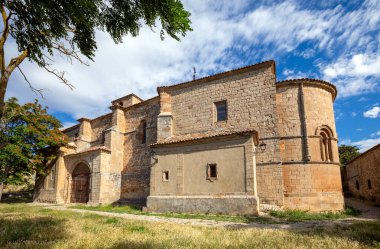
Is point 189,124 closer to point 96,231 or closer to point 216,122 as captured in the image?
point 216,122

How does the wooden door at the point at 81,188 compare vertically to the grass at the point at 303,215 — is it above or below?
above

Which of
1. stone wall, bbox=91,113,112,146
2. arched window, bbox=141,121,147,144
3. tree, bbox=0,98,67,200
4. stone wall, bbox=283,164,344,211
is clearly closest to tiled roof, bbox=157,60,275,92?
arched window, bbox=141,121,147,144

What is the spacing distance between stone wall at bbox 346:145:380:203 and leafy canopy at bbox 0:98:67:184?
2412 cm

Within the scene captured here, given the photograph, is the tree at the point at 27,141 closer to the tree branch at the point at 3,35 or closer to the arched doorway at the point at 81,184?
the arched doorway at the point at 81,184

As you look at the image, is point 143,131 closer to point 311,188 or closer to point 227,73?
point 227,73

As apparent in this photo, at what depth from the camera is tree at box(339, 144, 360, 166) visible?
111 feet

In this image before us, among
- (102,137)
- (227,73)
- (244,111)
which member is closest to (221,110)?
(244,111)

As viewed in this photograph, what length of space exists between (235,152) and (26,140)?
664 inches

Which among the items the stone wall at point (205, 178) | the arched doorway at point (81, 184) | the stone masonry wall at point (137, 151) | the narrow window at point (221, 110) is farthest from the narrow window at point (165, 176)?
the arched doorway at point (81, 184)

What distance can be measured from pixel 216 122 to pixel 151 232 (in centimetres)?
986

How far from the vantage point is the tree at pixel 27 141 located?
1827 cm

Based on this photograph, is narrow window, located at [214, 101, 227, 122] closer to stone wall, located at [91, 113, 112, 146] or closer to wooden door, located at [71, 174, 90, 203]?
stone wall, located at [91, 113, 112, 146]

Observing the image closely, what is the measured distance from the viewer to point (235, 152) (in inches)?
485

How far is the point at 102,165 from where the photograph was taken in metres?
18.3
